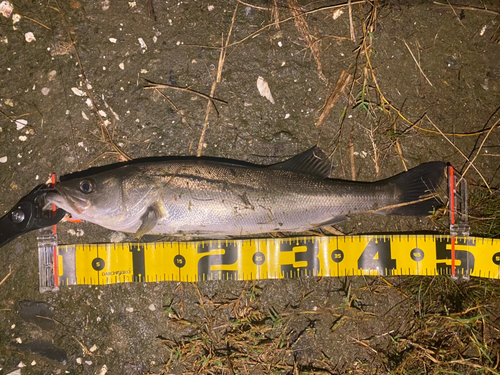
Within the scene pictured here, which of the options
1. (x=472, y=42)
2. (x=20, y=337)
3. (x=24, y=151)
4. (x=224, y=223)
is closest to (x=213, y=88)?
(x=224, y=223)

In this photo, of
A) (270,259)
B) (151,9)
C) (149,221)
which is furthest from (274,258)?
(151,9)

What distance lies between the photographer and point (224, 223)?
2961 millimetres

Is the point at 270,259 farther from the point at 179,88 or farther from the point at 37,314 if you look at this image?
the point at 37,314

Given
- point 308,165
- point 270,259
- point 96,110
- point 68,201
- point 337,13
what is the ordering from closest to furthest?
point 68,201
point 308,165
point 270,259
point 96,110
point 337,13

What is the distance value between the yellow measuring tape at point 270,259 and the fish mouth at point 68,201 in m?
0.57

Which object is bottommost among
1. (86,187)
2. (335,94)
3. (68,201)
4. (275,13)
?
(68,201)

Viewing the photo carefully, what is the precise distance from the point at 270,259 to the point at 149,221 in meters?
1.31

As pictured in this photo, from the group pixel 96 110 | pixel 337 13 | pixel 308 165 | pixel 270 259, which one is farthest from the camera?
pixel 337 13

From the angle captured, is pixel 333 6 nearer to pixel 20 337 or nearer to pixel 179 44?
pixel 179 44

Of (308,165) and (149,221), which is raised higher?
(308,165)

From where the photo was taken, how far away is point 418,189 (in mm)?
3227

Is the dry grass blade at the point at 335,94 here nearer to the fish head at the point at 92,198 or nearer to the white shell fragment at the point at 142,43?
the white shell fragment at the point at 142,43

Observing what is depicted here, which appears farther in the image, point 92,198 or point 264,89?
point 264,89

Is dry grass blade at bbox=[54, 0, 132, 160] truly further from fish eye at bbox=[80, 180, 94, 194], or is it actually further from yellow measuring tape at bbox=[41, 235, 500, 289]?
yellow measuring tape at bbox=[41, 235, 500, 289]
